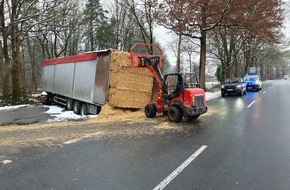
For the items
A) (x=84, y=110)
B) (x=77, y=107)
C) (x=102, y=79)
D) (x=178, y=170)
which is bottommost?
(x=178, y=170)

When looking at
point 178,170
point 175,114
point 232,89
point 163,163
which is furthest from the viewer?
point 232,89

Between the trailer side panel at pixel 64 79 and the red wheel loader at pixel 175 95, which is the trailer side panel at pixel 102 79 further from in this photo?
the trailer side panel at pixel 64 79

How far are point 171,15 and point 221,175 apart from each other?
77.3ft

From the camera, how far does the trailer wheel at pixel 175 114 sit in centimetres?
1205

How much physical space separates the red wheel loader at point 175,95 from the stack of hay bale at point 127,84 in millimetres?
422

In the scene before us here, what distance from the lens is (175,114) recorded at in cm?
1208

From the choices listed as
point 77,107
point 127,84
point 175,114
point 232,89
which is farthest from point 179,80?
point 232,89

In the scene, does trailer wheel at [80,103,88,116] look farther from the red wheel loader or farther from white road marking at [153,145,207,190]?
white road marking at [153,145,207,190]

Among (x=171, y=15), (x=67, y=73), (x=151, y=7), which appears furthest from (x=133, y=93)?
(x=151, y=7)

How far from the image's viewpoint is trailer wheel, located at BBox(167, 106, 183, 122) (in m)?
12.0

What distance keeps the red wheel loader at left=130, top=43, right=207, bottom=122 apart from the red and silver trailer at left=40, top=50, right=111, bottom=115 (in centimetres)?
166

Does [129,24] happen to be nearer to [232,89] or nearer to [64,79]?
[232,89]

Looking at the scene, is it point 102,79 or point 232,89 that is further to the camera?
point 232,89

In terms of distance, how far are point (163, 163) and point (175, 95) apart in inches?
241
